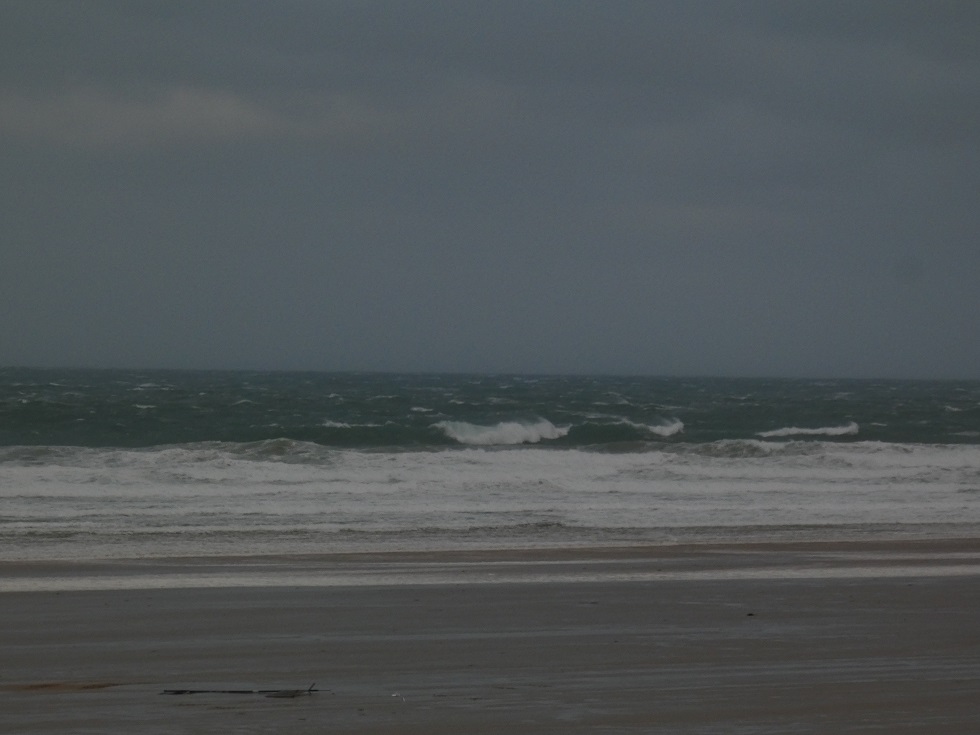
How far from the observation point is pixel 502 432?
36.0 meters

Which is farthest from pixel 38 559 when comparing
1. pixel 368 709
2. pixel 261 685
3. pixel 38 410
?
pixel 38 410

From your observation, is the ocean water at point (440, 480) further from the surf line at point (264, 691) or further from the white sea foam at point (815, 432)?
the surf line at point (264, 691)

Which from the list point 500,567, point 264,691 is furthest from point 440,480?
point 264,691

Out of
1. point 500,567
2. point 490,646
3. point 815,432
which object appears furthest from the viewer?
point 815,432

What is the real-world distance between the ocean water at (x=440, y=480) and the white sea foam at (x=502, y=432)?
0.34 feet

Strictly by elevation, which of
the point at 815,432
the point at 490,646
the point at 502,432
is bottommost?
the point at 502,432

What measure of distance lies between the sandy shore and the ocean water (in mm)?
2478

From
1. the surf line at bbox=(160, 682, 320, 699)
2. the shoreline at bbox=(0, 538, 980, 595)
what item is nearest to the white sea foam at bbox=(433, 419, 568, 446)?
the shoreline at bbox=(0, 538, 980, 595)

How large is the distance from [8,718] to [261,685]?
4.23 feet

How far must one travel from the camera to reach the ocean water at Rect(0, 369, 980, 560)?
13.6m

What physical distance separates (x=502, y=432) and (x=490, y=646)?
2897 centimetres

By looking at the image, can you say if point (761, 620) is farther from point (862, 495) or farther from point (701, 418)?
point (701, 418)

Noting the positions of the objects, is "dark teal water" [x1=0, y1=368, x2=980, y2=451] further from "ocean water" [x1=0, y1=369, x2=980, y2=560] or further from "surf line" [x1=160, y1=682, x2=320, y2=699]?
"surf line" [x1=160, y1=682, x2=320, y2=699]

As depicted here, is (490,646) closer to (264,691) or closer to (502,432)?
(264,691)
